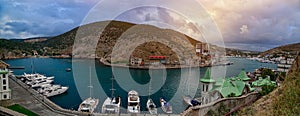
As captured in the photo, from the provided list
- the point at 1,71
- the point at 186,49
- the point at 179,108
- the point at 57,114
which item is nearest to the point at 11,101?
the point at 1,71

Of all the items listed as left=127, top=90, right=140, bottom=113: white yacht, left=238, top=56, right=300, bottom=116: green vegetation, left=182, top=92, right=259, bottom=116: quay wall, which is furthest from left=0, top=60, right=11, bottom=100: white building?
left=238, top=56, right=300, bottom=116: green vegetation

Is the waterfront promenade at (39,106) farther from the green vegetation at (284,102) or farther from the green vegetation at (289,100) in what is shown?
the green vegetation at (289,100)

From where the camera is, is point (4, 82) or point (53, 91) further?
point (53, 91)

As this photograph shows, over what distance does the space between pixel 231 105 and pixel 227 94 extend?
310 centimetres

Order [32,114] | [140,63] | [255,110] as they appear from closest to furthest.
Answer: [255,110], [32,114], [140,63]

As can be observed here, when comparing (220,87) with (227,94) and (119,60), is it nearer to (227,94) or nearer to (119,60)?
(227,94)

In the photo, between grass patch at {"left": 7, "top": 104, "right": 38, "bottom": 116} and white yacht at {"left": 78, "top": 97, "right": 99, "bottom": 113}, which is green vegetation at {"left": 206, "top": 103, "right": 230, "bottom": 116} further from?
white yacht at {"left": 78, "top": 97, "right": 99, "bottom": 113}

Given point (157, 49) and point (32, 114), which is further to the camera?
point (157, 49)

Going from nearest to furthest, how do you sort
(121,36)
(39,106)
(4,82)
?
1. (4,82)
2. (39,106)
3. (121,36)

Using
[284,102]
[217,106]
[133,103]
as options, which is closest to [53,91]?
[133,103]

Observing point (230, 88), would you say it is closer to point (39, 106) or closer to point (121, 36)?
point (39, 106)

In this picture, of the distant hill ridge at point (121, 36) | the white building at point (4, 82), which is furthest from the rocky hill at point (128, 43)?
the white building at point (4, 82)

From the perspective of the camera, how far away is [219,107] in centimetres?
840

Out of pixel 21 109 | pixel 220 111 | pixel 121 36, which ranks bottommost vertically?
pixel 21 109
